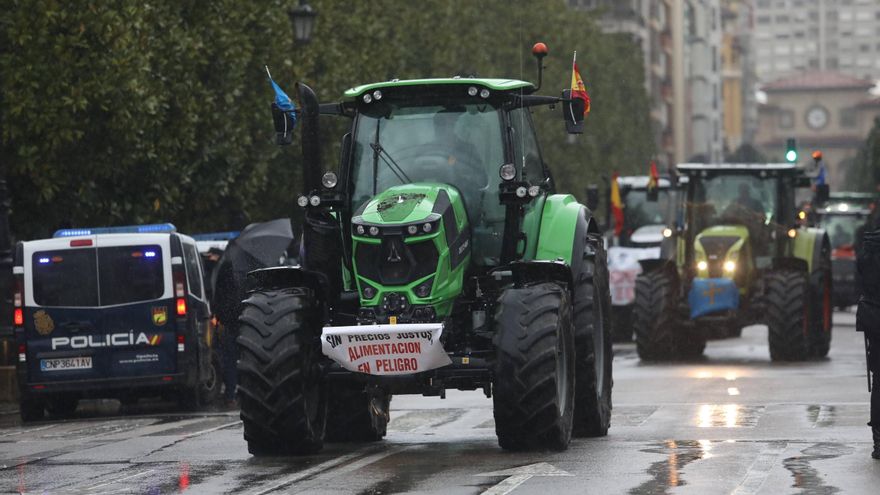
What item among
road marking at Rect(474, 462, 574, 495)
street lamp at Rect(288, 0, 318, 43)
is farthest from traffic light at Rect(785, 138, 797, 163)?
road marking at Rect(474, 462, 574, 495)

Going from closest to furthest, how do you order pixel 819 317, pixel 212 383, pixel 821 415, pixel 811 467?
pixel 811 467
pixel 821 415
pixel 212 383
pixel 819 317

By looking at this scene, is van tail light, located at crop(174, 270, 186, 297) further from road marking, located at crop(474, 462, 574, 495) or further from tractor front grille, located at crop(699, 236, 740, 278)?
road marking, located at crop(474, 462, 574, 495)

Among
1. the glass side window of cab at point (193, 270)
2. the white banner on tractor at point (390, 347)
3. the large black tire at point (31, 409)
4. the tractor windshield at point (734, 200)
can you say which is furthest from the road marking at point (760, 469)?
the tractor windshield at point (734, 200)

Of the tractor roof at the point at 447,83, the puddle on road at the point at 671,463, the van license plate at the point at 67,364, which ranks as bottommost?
the puddle on road at the point at 671,463

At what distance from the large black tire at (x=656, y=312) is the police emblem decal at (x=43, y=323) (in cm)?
947

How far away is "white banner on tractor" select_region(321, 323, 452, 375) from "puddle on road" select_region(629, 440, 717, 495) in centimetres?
164

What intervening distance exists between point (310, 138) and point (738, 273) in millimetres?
14890

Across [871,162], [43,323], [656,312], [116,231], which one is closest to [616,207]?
[656,312]

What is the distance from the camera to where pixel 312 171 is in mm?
15430

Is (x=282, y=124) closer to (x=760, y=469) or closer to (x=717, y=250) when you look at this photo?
(x=760, y=469)

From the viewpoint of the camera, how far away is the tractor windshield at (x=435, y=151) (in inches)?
610

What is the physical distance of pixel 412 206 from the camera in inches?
578

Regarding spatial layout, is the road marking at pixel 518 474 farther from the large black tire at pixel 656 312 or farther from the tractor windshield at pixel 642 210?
the tractor windshield at pixel 642 210

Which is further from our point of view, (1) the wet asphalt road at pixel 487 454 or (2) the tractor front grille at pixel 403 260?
(2) the tractor front grille at pixel 403 260
